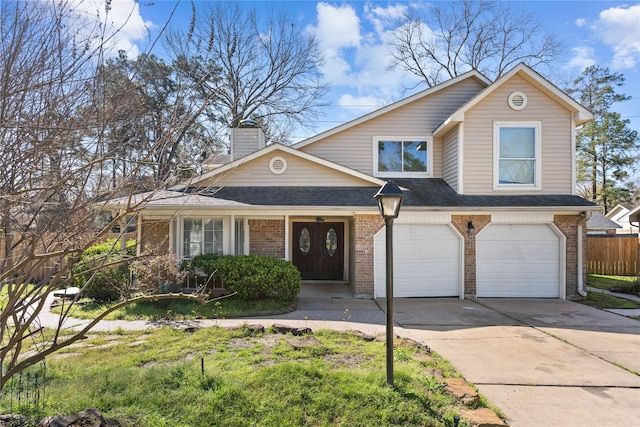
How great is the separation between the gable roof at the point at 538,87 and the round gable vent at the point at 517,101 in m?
→ 0.47

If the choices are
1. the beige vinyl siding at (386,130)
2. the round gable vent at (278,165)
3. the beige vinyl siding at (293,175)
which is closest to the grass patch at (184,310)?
the beige vinyl siding at (293,175)

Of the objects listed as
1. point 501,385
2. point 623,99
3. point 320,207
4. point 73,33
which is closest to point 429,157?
point 320,207

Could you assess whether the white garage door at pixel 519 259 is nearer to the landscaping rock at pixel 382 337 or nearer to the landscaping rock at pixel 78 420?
the landscaping rock at pixel 382 337

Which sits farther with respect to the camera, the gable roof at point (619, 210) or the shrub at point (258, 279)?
the gable roof at point (619, 210)

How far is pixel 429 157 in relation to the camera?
12.7 meters

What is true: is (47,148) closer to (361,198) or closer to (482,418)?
(482,418)

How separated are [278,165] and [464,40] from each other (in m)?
20.3

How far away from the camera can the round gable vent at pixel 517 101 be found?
437 inches

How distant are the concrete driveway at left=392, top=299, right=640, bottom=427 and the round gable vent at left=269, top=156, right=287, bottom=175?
4.86 metres

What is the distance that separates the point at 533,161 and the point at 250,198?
8.34m

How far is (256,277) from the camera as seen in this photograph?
356 inches

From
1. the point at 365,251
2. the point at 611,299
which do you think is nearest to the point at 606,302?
the point at 611,299

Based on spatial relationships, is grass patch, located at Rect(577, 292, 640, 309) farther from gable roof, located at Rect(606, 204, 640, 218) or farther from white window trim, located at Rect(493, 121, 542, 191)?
gable roof, located at Rect(606, 204, 640, 218)

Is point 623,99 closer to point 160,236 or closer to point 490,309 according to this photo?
point 490,309
